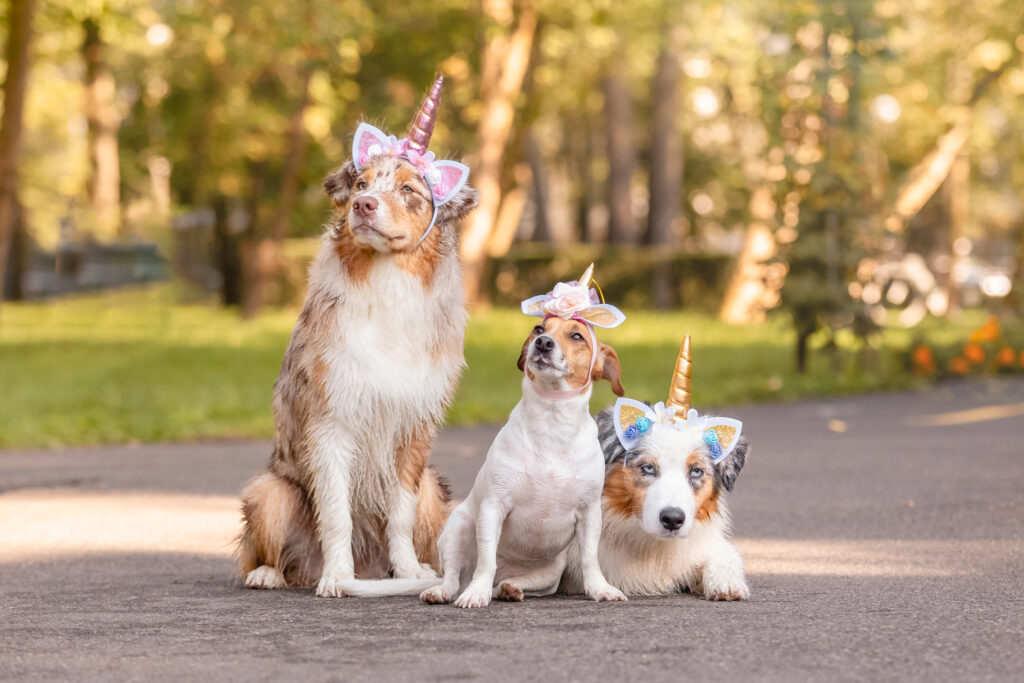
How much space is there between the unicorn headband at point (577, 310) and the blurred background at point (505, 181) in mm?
1886

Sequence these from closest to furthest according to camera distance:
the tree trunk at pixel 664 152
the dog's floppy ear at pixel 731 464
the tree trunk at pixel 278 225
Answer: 1. the dog's floppy ear at pixel 731 464
2. the tree trunk at pixel 278 225
3. the tree trunk at pixel 664 152

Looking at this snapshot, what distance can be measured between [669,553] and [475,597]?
37.0 inches

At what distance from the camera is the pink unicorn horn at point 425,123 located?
6.41 metres

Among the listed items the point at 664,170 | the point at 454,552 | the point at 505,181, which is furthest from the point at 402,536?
the point at 664,170

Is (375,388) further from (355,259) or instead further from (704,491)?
(704,491)

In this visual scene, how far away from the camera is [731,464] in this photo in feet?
20.4

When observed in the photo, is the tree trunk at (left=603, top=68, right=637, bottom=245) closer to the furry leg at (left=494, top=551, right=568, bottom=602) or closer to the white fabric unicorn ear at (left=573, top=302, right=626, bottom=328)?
the white fabric unicorn ear at (left=573, top=302, right=626, bottom=328)

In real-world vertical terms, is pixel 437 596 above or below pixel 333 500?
below

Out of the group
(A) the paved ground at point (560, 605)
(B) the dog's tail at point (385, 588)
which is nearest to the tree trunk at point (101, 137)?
(A) the paved ground at point (560, 605)

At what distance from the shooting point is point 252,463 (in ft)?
39.5

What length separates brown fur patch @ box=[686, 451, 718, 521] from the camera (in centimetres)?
600

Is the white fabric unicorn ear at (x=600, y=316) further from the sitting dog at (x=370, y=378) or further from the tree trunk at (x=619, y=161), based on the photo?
the tree trunk at (x=619, y=161)

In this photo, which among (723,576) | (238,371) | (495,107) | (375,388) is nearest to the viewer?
(723,576)

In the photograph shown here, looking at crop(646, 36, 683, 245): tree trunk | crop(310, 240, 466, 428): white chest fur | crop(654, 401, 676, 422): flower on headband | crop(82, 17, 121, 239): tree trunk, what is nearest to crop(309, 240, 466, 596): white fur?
crop(310, 240, 466, 428): white chest fur
